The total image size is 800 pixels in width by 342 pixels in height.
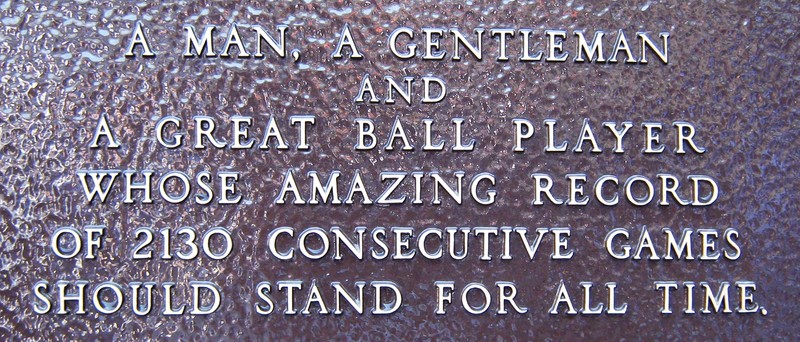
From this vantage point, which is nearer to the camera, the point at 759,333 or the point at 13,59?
the point at 13,59

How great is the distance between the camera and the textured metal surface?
5.46 feet

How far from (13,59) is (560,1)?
1.27m

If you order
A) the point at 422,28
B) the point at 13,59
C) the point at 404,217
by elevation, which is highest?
the point at 422,28

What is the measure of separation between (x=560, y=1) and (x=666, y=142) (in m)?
0.42

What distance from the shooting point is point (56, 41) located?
5.49 feet

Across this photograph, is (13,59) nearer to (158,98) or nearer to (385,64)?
(158,98)

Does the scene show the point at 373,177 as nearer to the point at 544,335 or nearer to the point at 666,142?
the point at 544,335

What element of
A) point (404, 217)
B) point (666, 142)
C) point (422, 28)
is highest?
point (422, 28)

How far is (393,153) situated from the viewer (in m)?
1.71

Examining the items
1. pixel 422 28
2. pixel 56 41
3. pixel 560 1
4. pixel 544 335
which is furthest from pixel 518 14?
pixel 56 41

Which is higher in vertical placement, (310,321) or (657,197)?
(657,197)

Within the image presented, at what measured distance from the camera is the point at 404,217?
171 centimetres

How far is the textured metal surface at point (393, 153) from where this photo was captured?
5.46 ft

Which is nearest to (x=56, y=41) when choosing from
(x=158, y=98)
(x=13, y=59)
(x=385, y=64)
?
(x=13, y=59)
